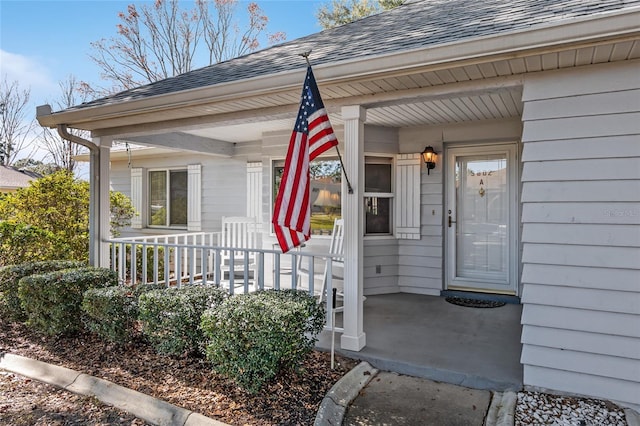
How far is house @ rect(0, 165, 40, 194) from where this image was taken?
1597 centimetres

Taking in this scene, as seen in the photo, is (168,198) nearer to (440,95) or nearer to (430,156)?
(430,156)

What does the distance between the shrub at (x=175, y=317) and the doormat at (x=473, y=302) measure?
3.04 m

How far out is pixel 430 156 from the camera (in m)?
5.44

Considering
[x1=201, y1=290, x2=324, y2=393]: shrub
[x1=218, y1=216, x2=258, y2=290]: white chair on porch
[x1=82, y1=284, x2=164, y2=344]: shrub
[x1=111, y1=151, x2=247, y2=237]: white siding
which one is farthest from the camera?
[x1=111, y1=151, x2=247, y2=237]: white siding

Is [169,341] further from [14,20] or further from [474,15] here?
[14,20]

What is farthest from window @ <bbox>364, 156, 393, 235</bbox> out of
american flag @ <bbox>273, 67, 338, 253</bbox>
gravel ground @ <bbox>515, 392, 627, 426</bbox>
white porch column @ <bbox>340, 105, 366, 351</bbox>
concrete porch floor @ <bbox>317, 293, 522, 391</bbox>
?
gravel ground @ <bbox>515, 392, 627, 426</bbox>

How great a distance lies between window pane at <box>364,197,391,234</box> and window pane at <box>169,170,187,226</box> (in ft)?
12.7

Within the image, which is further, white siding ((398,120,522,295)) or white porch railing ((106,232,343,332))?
white siding ((398,120,522,295))

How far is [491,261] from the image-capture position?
5.43 meters

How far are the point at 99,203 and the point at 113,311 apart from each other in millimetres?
2028

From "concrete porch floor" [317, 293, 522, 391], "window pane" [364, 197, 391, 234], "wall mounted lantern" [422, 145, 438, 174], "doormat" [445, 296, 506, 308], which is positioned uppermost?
"wall mounted lantern" [422, 145, 438, 174]

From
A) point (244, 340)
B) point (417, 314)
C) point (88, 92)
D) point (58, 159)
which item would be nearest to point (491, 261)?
point (417, 314)

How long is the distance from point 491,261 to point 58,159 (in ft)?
56.3

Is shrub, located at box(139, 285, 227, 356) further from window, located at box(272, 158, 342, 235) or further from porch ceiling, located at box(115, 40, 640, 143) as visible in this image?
window, located at box(272, 158, 342, 235)
